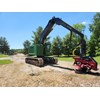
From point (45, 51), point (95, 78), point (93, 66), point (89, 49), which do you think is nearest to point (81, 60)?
point (93, 66)

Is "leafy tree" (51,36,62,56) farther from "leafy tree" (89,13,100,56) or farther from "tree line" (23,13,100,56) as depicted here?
"leafy tree" (89,13,100,56)

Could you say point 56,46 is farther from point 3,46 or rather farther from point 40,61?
point 40,61

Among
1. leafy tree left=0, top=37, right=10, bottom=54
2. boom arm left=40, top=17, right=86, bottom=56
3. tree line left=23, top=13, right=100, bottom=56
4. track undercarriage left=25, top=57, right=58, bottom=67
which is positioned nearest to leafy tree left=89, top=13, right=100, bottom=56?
tree line left=23, top=13, right=100, bottom=56

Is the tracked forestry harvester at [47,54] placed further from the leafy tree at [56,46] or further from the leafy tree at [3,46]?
the leafy tree at [3,46]

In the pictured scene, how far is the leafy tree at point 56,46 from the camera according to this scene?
5652 cm

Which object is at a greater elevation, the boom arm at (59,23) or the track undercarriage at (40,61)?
the boom arm at (59,23)

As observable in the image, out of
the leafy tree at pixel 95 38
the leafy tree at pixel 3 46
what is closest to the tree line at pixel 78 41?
the leafy tree at pixel 95 38

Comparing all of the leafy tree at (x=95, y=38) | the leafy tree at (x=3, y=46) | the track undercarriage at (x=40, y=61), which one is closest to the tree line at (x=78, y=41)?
the leafy tree at (x=95, y=38)

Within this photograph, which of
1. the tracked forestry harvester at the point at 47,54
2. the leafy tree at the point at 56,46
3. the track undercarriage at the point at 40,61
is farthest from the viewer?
the leafy tree at the point at 56,46

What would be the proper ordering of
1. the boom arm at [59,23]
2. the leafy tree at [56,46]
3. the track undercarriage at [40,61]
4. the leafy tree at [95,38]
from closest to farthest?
the boom arm at [59,23]
the track undercarriage at [40,61]
the leafy tree at [95,38]
the leafy tree at [56,46]

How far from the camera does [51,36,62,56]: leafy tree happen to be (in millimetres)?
56519

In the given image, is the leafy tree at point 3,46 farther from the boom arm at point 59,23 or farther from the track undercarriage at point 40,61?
the boom arm at point 59,23

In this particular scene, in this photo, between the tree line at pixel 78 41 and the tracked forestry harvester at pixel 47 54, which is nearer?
the tracked forestry harvester at pixel 47 54
